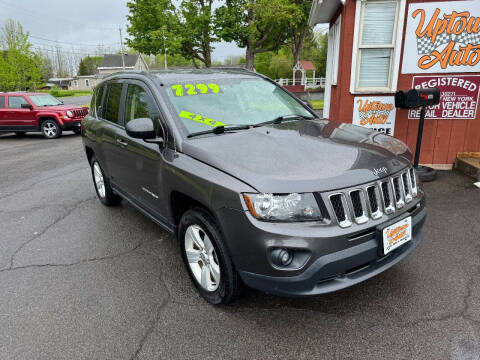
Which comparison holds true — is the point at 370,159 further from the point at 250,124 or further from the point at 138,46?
the point at 138,46

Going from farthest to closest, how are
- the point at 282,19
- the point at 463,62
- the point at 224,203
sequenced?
the point at 282,19
the point at 463,62
the point at 224,203

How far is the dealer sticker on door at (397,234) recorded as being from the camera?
2365 mm

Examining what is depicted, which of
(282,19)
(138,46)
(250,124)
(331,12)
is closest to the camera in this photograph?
(250,124)

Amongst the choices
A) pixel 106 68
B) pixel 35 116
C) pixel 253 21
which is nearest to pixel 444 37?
pixel 35 116

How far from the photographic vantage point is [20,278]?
134 inches

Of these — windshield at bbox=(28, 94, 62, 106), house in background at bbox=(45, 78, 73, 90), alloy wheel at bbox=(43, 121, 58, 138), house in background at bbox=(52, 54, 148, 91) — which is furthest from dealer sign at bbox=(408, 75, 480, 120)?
house in background at bbox=(45, 78, 73, 90)

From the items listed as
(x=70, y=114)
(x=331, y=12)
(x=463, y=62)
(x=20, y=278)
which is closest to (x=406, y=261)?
(x=20, y=278)

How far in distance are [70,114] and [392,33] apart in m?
11.1

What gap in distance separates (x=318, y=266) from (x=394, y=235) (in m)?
0.66

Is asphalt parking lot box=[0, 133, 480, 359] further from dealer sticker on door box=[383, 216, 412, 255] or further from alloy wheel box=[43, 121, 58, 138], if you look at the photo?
alloy wheel box=[43, 121, 58, 138]

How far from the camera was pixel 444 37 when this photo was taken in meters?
5.64

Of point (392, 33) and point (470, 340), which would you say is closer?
point (470, 340)

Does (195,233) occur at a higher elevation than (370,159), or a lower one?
lower

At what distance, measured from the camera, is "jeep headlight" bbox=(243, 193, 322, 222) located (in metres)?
2.20
